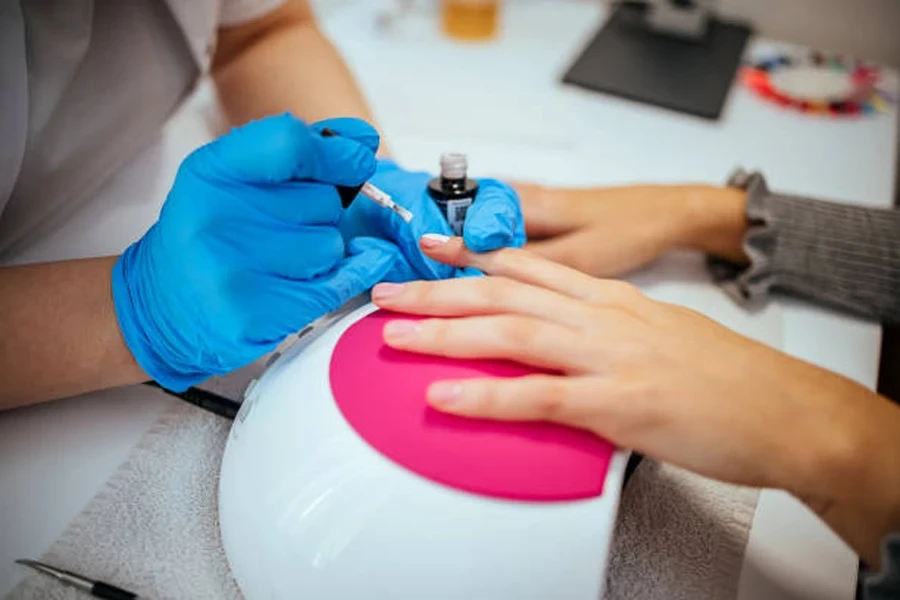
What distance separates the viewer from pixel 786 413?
0.54 meters

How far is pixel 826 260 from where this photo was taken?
0.84 metres

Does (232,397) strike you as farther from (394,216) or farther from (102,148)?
(102,148)

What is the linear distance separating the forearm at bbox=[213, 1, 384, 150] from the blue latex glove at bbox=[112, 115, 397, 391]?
0.33 meters

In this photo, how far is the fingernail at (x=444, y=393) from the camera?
0.50 metres

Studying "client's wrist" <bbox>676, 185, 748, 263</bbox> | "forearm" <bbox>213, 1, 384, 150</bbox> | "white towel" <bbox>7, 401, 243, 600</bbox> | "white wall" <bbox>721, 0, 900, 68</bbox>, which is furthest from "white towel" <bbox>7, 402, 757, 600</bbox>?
"white wall" <bbox>721, 0, 900, 68</bbox>

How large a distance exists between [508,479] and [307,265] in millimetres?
252

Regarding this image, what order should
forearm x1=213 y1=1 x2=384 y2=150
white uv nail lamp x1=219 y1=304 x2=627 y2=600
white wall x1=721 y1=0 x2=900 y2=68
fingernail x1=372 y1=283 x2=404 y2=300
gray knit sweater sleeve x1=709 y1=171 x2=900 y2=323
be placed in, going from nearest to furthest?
white uv nail lamp x1=219 y1=304 x2=627 y2=600, fingernail x1=372 y1=283 x2=404 y2=300, gray knit sweater sleeve x1=709 y1=171 x2=900 y2=323, forearm x1=213 y1=1 x2=384 y2=150, white wall x1=721 y1=0 x2=900 y2=68

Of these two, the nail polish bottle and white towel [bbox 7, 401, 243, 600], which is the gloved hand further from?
white towel [bbox 7, 401, 243, 600]

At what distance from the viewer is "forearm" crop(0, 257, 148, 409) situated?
607 mm

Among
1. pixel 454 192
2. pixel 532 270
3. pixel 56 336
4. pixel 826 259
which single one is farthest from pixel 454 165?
pixel 826 259

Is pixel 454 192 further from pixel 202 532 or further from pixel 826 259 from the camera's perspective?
pixel 826 259

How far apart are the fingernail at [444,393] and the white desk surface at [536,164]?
0.30m

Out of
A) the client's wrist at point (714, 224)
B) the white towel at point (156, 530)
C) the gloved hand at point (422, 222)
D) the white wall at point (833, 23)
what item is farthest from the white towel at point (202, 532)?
the white wall at point (833, 23)

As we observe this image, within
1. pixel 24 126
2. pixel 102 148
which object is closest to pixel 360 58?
pixel 102 148
